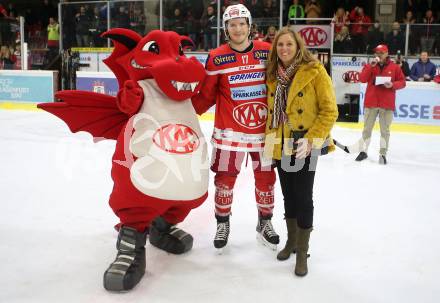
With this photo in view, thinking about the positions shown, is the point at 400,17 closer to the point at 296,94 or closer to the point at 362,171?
the point at 362,171

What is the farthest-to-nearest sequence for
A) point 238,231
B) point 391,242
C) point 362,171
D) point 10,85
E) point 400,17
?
point 400,17, point 10,85, point 362,171, point 238,231, point 391,242

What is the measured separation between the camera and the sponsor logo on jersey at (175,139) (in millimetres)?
2270

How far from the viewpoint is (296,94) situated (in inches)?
92.2

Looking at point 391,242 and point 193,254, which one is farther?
point 391,242

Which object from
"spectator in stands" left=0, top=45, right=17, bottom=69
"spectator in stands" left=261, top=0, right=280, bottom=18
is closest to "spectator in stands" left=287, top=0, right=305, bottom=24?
"spectator in stands" left=261, top=0, right=280, bottom=18

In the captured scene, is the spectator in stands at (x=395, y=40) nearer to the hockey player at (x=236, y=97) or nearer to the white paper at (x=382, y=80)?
the white paper at (x=382, y=80)

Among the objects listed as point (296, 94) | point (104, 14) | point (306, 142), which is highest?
point (104, 14)

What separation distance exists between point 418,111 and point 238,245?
5202 millimetres

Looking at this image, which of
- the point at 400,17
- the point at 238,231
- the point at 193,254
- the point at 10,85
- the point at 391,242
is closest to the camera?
the point at 193,254

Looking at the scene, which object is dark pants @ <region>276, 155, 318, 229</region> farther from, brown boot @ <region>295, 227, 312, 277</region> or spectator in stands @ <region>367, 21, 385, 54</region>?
spectator in stands @ <region>367, 21, 385, 54</region>

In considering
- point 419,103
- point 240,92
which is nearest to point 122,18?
point 419,103

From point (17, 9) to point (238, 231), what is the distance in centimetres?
1562

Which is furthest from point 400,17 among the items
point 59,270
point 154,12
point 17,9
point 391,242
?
point 17,9

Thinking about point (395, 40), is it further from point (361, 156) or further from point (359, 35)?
point (361, 156)
